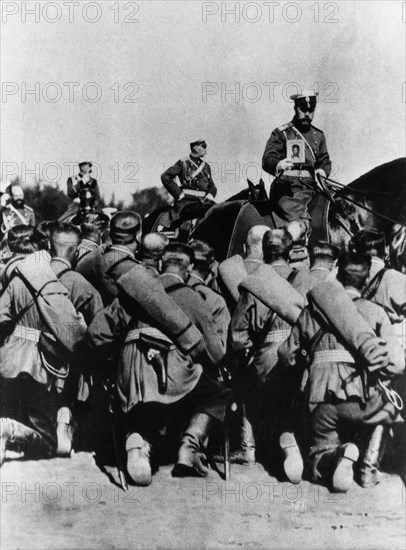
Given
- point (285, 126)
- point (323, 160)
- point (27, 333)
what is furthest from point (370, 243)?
point (27, 333)

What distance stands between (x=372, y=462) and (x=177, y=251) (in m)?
2.12

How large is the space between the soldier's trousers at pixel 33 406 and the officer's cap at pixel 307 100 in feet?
9.64

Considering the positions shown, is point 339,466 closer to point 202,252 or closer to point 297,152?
point 202,252

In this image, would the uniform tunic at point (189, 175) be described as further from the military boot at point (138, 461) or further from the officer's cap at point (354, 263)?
the military boot at point (138, 461)

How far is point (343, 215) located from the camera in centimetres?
802

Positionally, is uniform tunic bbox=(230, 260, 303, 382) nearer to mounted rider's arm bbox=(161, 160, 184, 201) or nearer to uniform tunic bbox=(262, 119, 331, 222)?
uniform tunic bbox=(262, 119, 331, 222)

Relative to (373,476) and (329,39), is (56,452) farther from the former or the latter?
Result: (329,39)

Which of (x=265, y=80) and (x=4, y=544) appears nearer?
(x=4, y=544)

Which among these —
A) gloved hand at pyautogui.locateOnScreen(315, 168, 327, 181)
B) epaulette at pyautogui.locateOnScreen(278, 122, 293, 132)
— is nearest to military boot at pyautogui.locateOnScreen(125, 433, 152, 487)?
gloved hand at pyautogui.locateOnScreen(315, 168, 327, 181)

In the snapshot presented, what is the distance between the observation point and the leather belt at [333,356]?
24.9ft

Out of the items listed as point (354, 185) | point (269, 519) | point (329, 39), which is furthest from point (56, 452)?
point (329, 39)

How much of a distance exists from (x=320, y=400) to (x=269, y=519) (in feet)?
3.13

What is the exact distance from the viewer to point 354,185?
26.7ft

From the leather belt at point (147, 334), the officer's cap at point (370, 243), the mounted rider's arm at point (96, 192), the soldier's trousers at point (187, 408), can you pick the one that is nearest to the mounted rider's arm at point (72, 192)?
the mounted rider's arm at point (96, 192)
